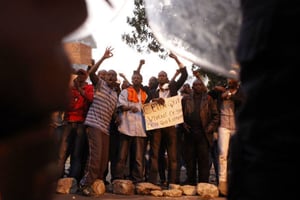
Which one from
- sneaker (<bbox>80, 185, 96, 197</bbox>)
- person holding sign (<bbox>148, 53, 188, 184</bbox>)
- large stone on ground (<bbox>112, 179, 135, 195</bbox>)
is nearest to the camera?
sneaker (<bbox>80, 185, 96, 197</bbox>)

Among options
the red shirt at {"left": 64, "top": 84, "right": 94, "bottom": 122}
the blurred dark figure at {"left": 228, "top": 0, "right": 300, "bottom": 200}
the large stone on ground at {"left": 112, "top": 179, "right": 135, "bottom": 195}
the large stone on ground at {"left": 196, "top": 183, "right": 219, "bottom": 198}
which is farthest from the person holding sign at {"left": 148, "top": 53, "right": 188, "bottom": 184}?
the blurred dark figure at {"left": 228, "top": 0, "right": 300, "bottom": 200}

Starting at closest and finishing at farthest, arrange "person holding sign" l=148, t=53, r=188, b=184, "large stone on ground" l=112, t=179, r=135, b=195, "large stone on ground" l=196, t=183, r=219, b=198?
"large stone on ground" l=196, t=183, r=219, b=198 → "large stone on ground" l=112, t=179, r=135, b=195 → "person holding sign" l=148, t=53, r=188, b=184

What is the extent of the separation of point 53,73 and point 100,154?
6.10 meters

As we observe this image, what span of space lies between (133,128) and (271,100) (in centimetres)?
648

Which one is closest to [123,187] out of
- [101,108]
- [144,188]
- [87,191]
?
[144,188]

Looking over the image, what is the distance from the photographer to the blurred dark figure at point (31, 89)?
1.02 m

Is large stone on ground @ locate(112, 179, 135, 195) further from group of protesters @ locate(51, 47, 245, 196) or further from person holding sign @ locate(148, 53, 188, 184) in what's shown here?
person holding sign @ locate(148, 53, 188, 184)

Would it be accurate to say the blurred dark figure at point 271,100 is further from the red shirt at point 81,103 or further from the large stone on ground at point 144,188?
the red shirt at point 81,103

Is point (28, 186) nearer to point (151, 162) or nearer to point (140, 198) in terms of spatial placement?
point (140, 198)

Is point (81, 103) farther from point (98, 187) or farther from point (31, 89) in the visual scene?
point (31, 89)

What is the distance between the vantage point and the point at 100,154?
23.4 feet

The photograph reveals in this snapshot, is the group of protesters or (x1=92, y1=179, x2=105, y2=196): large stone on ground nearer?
(x1=92, y1=179, x2=105, y2=196): large stone on ground

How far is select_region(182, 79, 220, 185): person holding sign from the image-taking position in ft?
25.3

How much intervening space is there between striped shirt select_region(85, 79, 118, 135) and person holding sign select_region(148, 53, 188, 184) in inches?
38.3
